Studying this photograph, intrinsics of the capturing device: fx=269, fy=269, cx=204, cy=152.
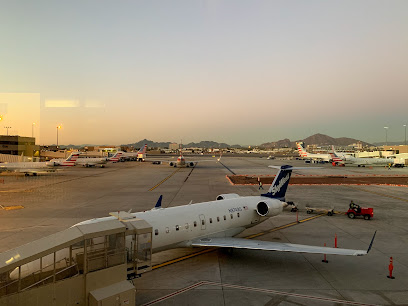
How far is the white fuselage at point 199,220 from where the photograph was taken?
1356 cm

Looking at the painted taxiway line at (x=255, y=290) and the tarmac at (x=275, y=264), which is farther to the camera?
the tarmac at (x=275, y=264)

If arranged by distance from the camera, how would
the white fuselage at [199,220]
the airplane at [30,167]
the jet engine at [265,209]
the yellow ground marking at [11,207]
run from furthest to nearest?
the airplane at [30,167], the yellow ground marking at [11,207], the jet engine at [265,209], the white fuselage at [199,220]

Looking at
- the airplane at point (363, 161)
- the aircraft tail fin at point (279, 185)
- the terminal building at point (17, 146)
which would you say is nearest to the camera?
the aircraft tail fin at point (279, 185)

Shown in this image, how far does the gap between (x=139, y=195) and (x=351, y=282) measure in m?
27.4

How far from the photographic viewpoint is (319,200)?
108 feet

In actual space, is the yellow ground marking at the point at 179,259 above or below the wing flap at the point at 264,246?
below

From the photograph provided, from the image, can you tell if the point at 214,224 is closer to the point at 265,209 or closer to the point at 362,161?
the point at 265,209

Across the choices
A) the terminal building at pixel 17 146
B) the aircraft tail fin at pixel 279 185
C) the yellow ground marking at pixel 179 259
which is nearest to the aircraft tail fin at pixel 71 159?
the terminal building at pixel 17 146

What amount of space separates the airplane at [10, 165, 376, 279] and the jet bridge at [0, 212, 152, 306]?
1.11 meters

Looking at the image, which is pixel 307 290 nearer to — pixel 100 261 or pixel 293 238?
pixel 293 238

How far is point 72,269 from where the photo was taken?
8.31 m

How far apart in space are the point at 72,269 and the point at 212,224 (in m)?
8.69

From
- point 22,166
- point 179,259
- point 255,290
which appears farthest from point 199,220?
point 22,166

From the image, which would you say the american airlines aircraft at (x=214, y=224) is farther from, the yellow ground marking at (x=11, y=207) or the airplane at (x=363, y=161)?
the airplane at (x=363, y=161)
